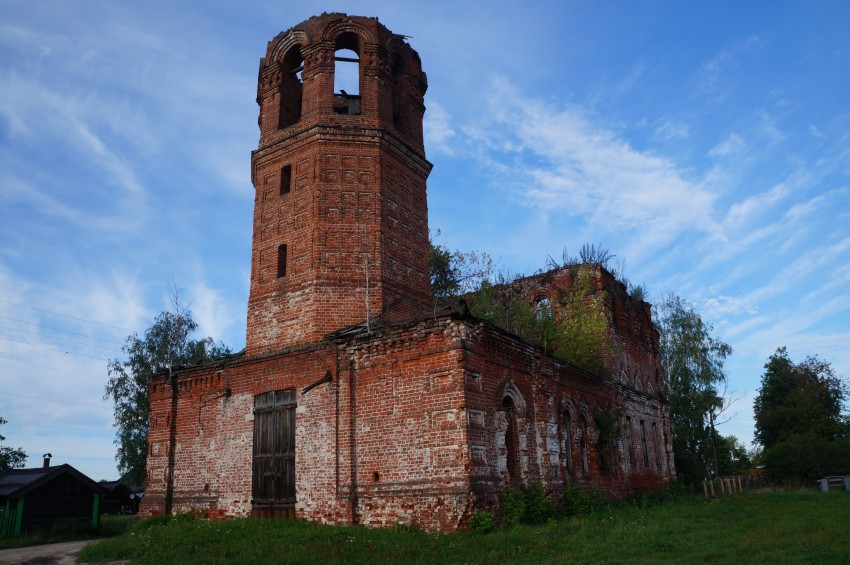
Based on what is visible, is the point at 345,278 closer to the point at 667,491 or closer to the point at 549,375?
the point at 549,375

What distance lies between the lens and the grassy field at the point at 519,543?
9.64 meters

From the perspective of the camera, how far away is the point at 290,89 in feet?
59.9

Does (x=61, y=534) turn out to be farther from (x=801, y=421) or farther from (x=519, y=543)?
(x=801, y=421)

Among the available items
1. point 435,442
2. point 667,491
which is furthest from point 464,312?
point 667,491

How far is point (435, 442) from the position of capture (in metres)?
12.0

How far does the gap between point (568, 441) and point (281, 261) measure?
8673 mm

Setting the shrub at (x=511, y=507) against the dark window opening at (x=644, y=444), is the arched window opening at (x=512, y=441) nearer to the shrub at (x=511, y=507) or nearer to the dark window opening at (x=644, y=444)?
the shrub at (x=511, y=507)

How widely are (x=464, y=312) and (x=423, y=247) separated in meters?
5.24

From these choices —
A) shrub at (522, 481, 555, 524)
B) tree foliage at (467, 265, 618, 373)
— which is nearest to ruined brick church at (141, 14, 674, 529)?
shrub at (522, 481, 555, 524)

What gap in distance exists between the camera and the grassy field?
964 cm

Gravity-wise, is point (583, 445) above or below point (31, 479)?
above

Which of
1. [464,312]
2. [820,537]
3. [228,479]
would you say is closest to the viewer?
[820,537]

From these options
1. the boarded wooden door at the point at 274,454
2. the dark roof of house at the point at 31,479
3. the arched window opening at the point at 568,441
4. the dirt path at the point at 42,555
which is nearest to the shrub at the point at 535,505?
the arched window opening at the point at 568,441

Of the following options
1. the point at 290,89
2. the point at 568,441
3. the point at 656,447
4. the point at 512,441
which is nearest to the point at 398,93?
the point at 290,89
